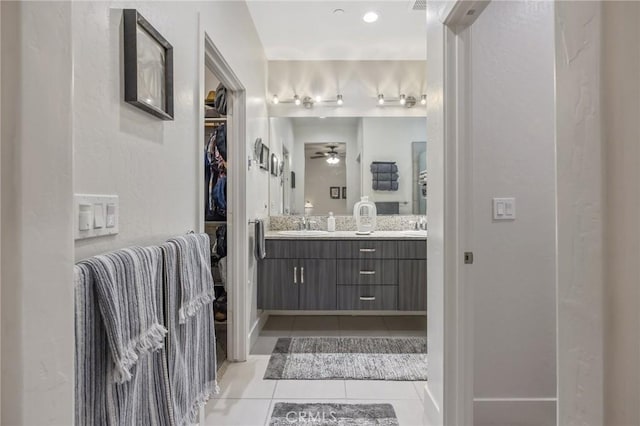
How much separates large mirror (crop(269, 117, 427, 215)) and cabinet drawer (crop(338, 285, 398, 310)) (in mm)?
934

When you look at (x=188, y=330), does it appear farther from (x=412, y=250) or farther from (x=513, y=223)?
(x=412, y=250)

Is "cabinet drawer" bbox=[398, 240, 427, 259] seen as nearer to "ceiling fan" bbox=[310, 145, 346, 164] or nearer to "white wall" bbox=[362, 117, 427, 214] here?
"white wall" bbox=[362, 117, 427, 214]

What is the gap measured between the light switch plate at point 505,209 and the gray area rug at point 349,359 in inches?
46.5

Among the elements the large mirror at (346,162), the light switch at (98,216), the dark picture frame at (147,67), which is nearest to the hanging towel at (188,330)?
the light switch at (98,216)

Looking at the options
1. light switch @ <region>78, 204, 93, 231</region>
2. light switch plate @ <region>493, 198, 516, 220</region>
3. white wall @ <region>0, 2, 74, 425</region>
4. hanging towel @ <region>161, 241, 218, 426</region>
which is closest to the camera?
white wall @ <region>0, 2, 74, 425</region>

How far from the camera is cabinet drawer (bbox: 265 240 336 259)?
9.53ft

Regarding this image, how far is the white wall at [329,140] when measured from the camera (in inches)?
141

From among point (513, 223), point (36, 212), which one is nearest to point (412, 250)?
point (513, 223)

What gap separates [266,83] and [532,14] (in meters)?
2.36

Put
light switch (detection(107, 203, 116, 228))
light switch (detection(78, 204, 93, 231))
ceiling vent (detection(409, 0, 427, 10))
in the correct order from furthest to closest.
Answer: ceiling vent (detection(409, 0, 427, 10)) < light switch (detection(107, 203, 116, 228)) < light switch (detection(78, 204, 93, 231))

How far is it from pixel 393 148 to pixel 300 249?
1.50 metres

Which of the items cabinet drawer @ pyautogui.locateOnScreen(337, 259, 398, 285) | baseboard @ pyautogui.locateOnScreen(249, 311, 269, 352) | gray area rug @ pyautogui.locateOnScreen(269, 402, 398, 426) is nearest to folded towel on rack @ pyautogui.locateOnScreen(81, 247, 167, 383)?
gray area rug @ pyautogui.locateOnScreen(269, 402, 398, 426)

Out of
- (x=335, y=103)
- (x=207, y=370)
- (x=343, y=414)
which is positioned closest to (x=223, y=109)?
(x=335, y=103)

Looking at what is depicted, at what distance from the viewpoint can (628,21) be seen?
451 millimetres
